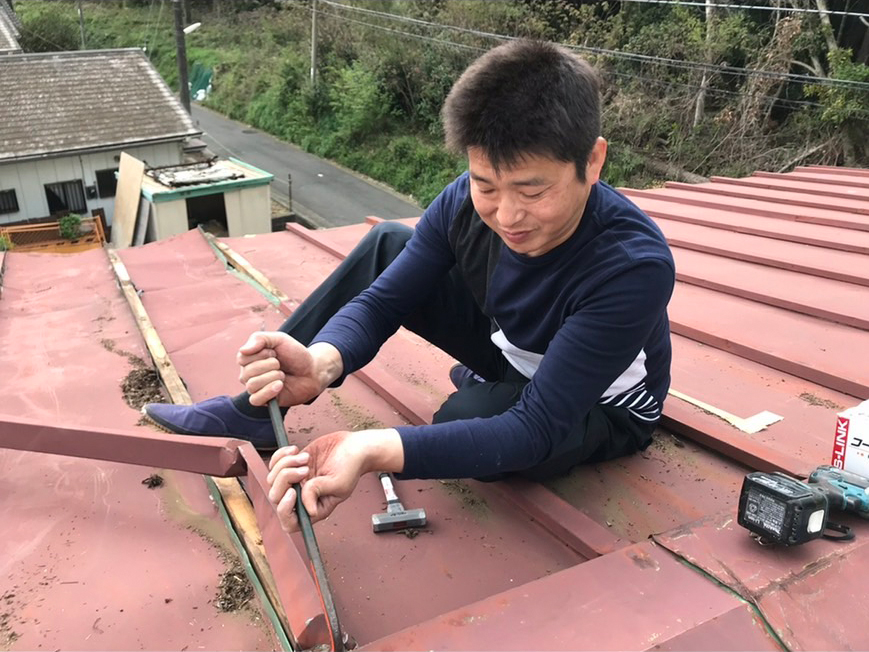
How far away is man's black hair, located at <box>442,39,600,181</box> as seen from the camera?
50.4 inches

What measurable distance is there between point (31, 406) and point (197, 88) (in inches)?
1250

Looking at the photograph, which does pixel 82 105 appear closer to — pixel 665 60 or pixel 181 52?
pixel 181 52

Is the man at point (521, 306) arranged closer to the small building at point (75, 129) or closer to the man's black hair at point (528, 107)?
the man's black hair at point (528, 107)

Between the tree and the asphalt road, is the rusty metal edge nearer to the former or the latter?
the asphalt road

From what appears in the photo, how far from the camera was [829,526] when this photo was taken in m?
1.30

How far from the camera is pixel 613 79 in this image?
15.4m

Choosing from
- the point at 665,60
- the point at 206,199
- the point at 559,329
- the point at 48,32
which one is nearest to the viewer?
the point at 559,329

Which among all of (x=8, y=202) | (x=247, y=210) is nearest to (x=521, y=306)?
(x=247, y=210)

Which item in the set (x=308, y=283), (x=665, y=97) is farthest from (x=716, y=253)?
(x=665, y=97)

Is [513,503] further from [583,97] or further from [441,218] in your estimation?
[583,97]

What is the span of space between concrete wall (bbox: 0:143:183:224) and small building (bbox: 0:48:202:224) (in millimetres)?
19

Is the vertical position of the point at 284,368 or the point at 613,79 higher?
the point at 613,79

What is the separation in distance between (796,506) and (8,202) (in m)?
15.9

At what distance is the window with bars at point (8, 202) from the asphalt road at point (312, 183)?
20.8ft
